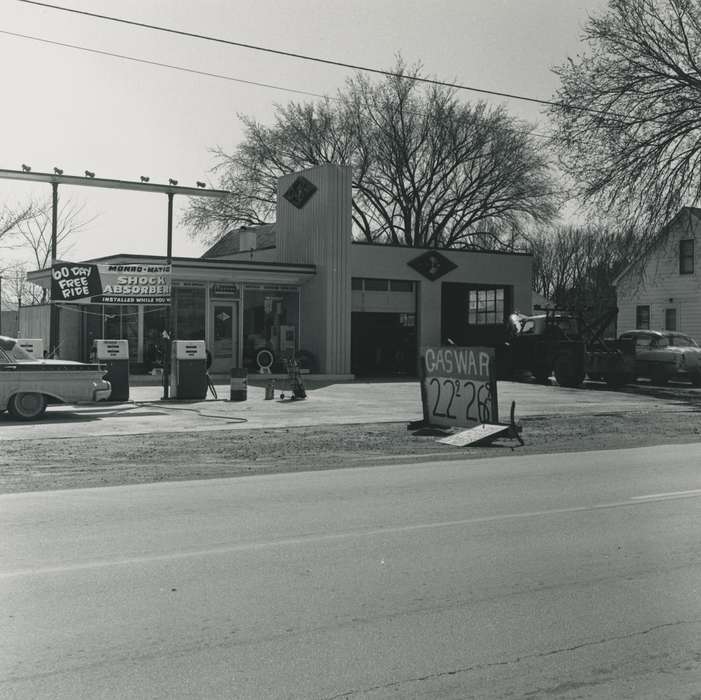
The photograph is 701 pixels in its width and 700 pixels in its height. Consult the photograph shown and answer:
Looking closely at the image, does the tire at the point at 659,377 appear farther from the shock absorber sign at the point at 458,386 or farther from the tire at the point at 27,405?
the tire at the point at 27,405

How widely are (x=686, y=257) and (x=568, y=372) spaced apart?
16.5 m

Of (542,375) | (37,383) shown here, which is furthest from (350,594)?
(542,375)

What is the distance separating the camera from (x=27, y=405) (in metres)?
17.2

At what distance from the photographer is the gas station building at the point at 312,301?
29.4 meters

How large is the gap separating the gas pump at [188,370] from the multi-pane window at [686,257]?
27289 mm

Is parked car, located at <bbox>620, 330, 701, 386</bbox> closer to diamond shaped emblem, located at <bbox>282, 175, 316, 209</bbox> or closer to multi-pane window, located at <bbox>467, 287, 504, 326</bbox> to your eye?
multi-pane window, located at <bbox>467, 287, 504, 326</bbox>

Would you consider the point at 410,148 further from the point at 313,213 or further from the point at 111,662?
the point at 111,662

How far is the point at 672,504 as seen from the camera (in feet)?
28.7

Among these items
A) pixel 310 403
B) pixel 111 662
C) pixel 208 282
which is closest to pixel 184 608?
pixel 111 662

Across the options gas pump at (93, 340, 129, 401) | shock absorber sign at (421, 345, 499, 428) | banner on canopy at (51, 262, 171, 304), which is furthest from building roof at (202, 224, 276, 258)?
shock absorber sign at (421, 345, 499, 428)

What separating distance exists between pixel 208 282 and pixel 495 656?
86.6 ft

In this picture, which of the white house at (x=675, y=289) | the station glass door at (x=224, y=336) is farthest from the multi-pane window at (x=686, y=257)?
the station glass door at (x=224, y=336)

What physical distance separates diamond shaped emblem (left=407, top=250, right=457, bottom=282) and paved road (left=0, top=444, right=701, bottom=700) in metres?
25.1

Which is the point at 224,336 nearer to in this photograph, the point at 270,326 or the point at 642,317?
the point at 270,326
